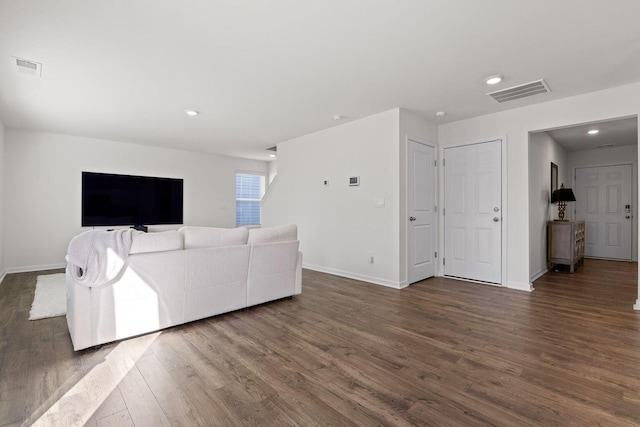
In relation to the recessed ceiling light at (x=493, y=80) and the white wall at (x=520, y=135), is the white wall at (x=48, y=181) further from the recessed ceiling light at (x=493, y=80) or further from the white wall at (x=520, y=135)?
the white wall at (x=520, y=135)

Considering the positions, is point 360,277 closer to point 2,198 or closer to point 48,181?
point 48,181

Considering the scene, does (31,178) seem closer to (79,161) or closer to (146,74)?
(79,161)

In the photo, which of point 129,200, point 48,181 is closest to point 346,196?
point 129,200

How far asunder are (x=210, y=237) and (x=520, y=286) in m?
3.88

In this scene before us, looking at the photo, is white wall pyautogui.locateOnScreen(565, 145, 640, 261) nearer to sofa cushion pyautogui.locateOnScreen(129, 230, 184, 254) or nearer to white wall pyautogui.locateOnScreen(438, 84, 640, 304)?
white wall pyautogui.locateOnScreen(438, 84, 640, 304)

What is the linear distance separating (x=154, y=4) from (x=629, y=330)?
4441 millimetres

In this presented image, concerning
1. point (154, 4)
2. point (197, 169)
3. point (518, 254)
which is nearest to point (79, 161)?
point (197, 169)

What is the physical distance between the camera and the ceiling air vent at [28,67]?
2773 mm

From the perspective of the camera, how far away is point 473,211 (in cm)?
450

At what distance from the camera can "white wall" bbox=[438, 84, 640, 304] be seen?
368 centimetres

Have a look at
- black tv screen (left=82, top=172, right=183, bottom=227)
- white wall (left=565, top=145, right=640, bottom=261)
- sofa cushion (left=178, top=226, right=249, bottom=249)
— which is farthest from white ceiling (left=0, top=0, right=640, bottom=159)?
white wall (left=565, top=145, right=640, bottom=261)

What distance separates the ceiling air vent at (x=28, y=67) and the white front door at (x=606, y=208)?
29.7 ft

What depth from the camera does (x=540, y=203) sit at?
4801 mm

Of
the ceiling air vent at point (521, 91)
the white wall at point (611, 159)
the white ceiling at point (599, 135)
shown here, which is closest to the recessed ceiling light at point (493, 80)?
the ceiling air vent at point (521, 91)
